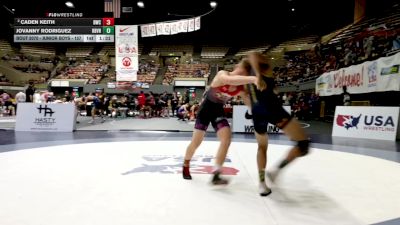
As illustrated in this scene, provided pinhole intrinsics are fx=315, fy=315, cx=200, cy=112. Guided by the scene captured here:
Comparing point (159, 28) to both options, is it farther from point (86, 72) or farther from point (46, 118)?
point (86, 72)

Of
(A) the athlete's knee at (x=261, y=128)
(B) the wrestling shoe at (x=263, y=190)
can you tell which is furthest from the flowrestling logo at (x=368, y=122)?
(B) the wrestling shoe at (x=263, y=190)

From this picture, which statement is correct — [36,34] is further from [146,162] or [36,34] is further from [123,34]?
[146,162]

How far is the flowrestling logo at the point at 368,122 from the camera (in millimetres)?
7309

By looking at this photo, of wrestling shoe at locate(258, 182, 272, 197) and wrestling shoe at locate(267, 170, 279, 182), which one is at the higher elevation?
wrestling shoe at locate(267, 170, 279, 182)

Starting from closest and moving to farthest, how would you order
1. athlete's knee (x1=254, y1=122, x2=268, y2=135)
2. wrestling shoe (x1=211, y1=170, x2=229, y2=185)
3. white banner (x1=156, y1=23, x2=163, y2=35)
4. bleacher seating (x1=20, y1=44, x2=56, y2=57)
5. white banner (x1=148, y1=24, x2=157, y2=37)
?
athlete's knee (x1=254, y1=122, x2=268, y2=135)
wrestling shoe (x1=211, y1=170, x2=229, y2=185)
white banner (x1=148, y1=24, x2=157, y2=37)
white banner (x1=156, y1=23, x2=163, y2=35)
bleacher seating (x1=20, y1=44, x2=56, y2=57)

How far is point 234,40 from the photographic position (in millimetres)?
37156

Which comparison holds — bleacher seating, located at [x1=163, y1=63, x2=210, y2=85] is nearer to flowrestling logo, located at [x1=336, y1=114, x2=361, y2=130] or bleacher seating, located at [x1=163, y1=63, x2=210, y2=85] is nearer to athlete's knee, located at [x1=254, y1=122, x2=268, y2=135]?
flowrestling logo, located at [x1=336, y1=114, x2=361, y2=130]

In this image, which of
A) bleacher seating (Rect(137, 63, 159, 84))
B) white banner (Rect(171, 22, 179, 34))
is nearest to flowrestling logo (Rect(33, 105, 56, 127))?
white banner (Rect(171, 22, 179, 34))

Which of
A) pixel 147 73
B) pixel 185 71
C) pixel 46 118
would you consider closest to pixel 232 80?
pixel 46 118

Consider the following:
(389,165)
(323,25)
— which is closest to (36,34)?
(389,165)

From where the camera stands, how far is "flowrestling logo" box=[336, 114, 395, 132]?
24.0 ft

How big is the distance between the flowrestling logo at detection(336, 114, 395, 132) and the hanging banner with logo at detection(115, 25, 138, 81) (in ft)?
22.7

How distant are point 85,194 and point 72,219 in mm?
610

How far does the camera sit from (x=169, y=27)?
1341 centimetres
